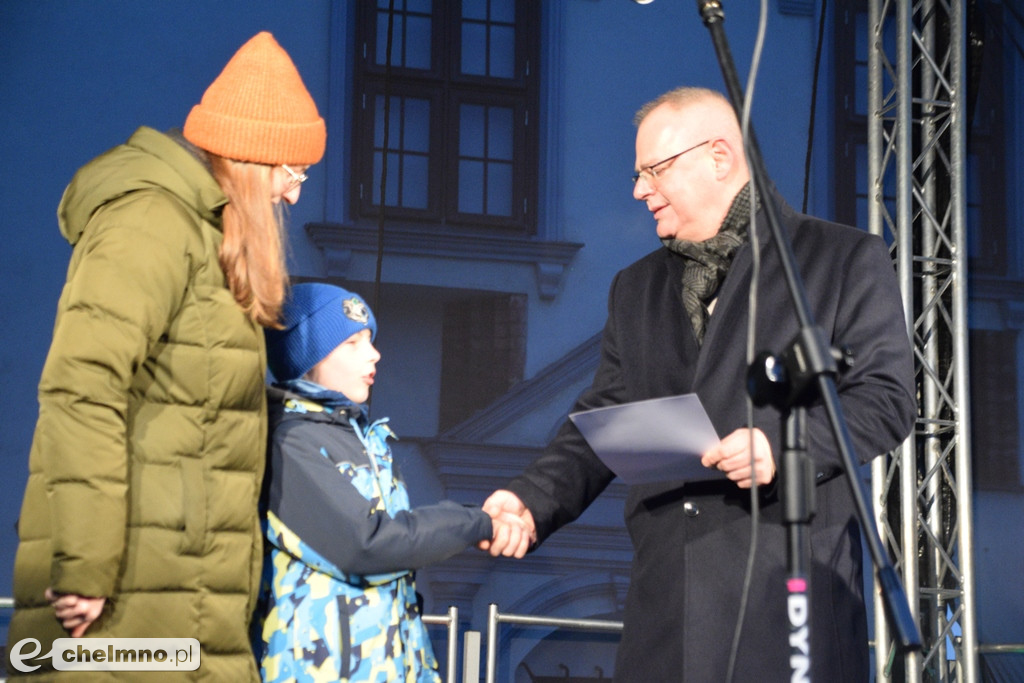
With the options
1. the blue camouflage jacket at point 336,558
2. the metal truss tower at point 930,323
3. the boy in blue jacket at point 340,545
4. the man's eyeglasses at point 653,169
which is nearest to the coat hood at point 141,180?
the boy in blue jacket at point 340,545

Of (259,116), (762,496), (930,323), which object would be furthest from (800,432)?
(930,323)

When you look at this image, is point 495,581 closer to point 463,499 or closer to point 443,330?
point 463,499

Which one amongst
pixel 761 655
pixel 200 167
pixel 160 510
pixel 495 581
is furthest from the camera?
pixel 495 581

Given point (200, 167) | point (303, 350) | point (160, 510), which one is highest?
point (200, 167)

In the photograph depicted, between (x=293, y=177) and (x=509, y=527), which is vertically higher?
(x=293, y=177)

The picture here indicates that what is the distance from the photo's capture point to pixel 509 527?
2.32 metres

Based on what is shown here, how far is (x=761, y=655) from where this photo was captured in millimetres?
2084

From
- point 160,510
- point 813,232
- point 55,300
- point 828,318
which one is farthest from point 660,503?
point 55,300

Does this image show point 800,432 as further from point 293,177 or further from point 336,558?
point 293,177

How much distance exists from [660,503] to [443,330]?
3423mm

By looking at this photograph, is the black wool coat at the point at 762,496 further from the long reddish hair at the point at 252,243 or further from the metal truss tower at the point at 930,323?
the metal truss tower at the point at 930,323

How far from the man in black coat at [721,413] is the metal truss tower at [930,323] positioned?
5.78 ft

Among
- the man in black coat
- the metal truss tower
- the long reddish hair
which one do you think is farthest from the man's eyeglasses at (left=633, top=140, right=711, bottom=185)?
the metal truss tower

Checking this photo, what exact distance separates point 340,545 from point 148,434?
0.34 metres
